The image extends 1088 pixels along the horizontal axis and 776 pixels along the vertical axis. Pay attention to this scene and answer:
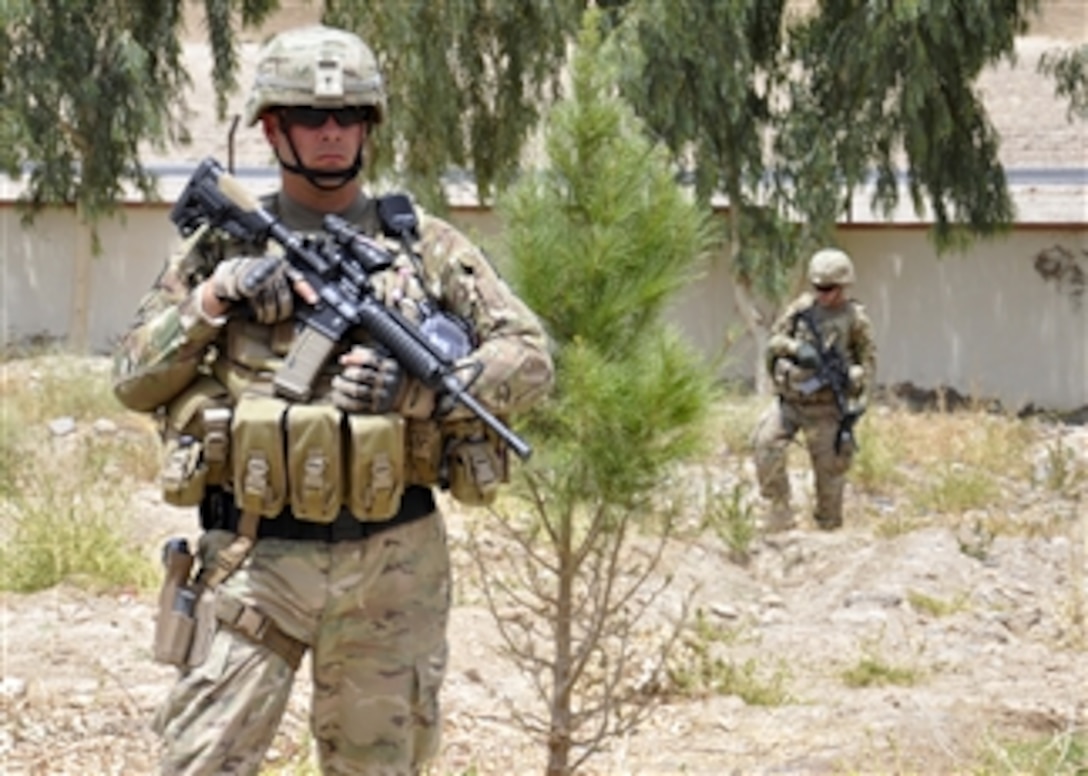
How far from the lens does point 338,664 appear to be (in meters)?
3.87

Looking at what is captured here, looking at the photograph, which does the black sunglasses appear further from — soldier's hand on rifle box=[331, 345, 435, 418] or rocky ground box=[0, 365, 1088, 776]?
rocky ground box=[0, 365, 1088, 776]

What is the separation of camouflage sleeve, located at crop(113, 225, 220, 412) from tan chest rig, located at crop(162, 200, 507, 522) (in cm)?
6

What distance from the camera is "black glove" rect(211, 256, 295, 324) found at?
364 centimetres

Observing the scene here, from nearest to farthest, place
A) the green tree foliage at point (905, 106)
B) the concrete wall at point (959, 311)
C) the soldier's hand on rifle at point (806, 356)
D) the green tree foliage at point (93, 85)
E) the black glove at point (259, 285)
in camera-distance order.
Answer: the black glove at point (259, 285) → the soldier's hand on rifle at point (806, 356) → the green tree foliage at point (905, 106) → the green tree foliage at point (93, 85) → the concrete wall at point (959, 311)

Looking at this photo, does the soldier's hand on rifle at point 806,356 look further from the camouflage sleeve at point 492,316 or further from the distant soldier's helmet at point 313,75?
the distant soldier's helmet at point 313,75

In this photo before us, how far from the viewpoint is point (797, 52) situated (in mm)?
19688

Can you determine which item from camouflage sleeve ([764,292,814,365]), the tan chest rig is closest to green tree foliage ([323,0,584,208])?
camouflage sleeve ([764,292,814,365])

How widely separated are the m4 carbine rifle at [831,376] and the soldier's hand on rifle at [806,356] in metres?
0.02

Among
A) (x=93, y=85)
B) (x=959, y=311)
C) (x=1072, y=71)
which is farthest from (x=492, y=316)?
(x=959, y=311)

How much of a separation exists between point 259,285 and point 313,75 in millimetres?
414

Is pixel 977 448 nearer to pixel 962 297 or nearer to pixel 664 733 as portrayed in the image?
pixel 962 297

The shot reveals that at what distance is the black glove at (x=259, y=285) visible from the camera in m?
3.64

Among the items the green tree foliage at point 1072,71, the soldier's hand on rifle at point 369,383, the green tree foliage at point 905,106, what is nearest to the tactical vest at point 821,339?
the soldier's hand on rifle at point 369,383

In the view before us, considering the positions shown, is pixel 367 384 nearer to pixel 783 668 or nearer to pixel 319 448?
pixel 319 448
